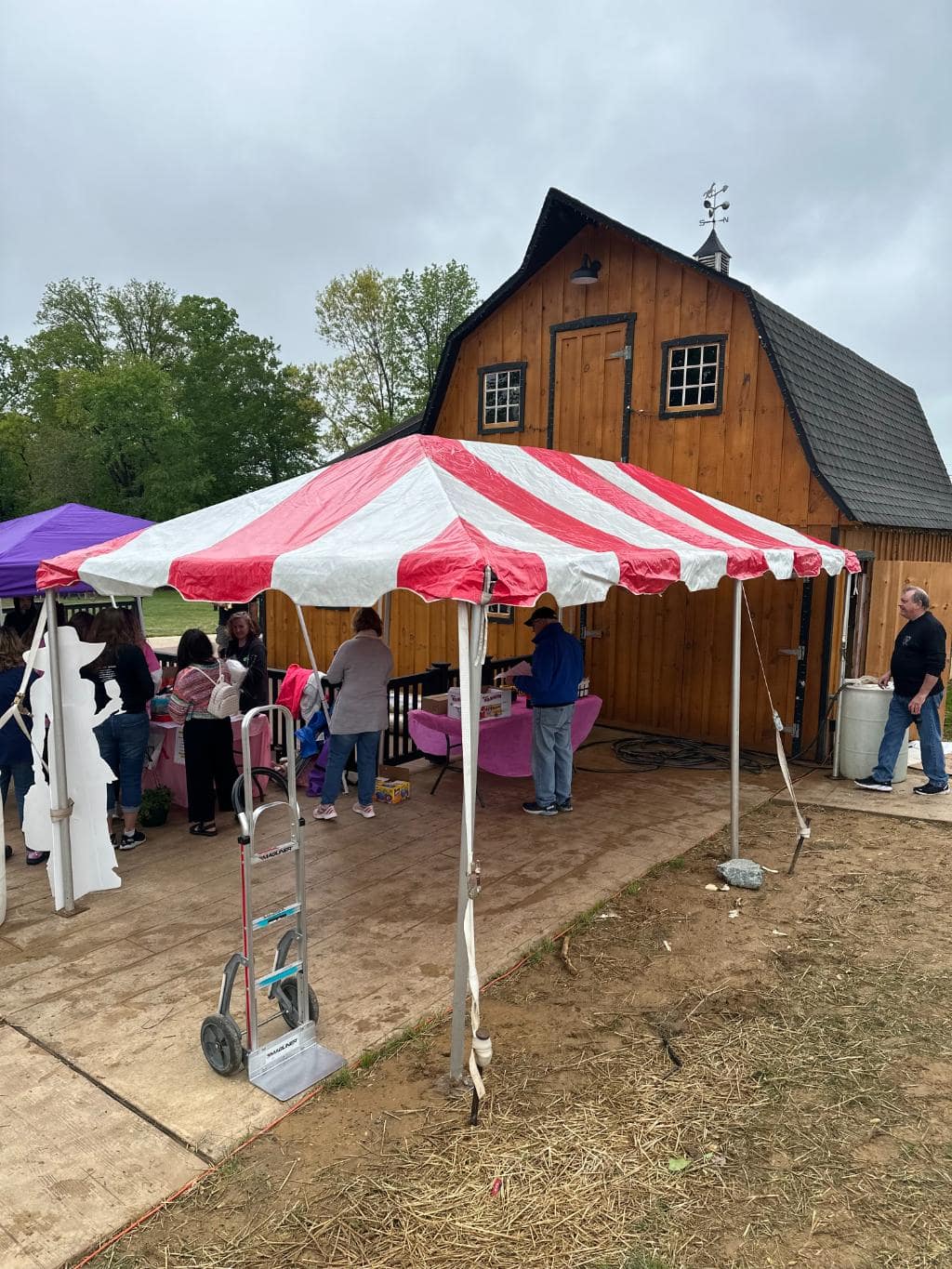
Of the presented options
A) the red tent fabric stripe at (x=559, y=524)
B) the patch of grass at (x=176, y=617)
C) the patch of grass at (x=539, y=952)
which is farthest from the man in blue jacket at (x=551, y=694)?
the patch of grass at (x=176, y=617)

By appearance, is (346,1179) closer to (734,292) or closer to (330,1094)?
(330,1094)

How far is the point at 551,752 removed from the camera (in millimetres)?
6879

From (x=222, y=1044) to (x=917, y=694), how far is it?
6722mm

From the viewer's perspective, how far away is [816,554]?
6809 millimetres

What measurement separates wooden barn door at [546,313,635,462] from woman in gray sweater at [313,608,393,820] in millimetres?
4889

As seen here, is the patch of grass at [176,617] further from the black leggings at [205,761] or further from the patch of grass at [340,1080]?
the patch of grass at [340,1080]

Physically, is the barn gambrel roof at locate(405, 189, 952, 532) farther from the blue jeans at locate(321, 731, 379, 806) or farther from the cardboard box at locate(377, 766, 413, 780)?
the blue jeans at locate(321, 731, 379, 806)

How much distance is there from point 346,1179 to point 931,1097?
2443 mm

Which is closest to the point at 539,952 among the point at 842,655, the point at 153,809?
the point at 153,809

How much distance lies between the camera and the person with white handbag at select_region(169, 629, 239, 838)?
607 cm

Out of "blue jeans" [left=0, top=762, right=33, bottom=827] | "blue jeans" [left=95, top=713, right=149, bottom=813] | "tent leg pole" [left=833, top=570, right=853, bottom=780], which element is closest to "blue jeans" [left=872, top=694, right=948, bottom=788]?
"tent leg pole" [left=833, top=570, right=853, bottom=780]

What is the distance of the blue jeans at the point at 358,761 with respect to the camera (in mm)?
6461

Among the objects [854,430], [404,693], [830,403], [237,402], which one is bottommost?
[404,693]

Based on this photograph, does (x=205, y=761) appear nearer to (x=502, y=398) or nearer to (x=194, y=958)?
(x=194, y=958)
